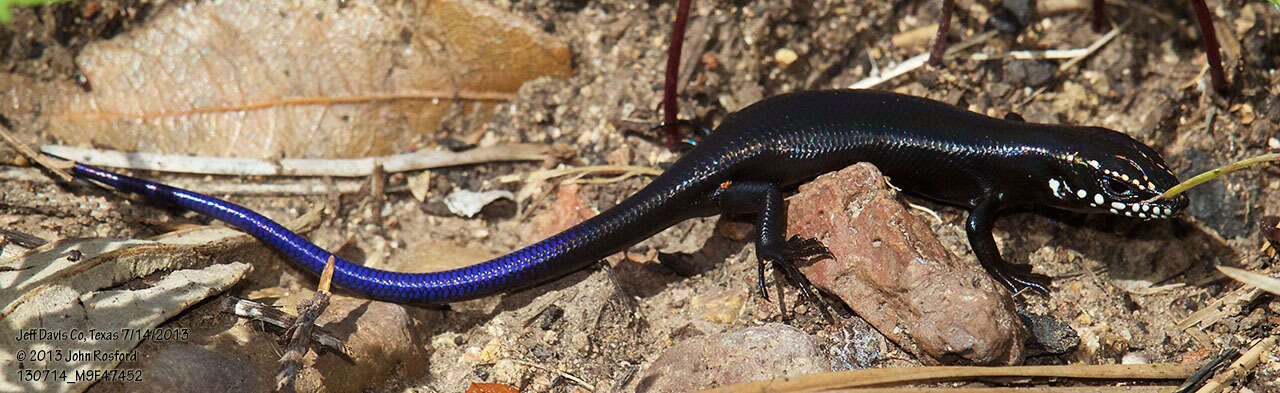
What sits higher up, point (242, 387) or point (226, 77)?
point (226, 77)

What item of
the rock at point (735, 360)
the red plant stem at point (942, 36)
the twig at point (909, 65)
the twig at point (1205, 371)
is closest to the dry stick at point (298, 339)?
the rock at point (735, 360)

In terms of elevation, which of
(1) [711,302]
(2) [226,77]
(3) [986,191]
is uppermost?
(2) [226,77]

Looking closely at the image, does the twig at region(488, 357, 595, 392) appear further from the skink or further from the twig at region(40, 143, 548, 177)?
the twig at region(40, 143, 548, 177)

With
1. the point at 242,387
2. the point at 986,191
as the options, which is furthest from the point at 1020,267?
the point at 242,387

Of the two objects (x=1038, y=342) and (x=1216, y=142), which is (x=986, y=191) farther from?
(x=1216, y=142)

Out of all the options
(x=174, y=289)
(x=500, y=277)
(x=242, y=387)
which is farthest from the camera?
(x=500, y=277)

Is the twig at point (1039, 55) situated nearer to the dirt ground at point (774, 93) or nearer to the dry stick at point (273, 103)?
the dirt ground at point (774, 93)
